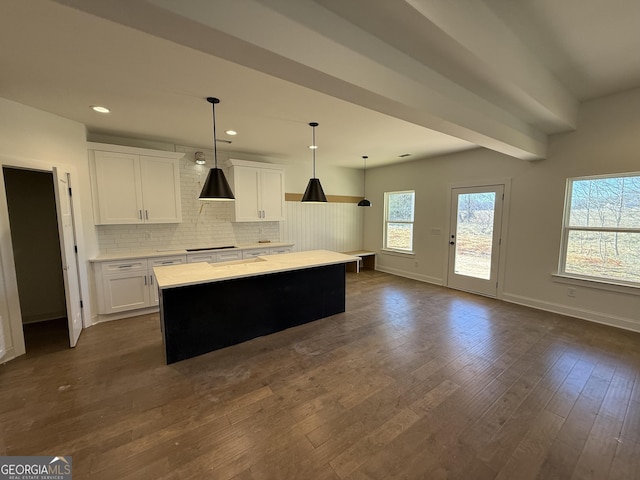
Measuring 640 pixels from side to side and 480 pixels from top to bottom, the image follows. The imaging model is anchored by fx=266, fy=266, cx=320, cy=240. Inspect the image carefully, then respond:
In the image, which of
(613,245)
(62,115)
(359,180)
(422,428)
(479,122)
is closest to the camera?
(422,428)

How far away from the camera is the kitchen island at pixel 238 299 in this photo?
2673mm

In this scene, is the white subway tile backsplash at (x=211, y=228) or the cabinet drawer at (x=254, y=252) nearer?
the white subway tile backsplash at (x=211, y=228)

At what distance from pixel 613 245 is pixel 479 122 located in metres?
2.69

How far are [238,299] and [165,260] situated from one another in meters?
1.71

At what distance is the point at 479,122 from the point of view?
8.54 ft

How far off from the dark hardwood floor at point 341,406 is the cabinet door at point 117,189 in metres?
1.57

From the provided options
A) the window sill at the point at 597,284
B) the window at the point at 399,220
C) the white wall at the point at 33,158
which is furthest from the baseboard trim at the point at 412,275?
the white wall at the point at 33,158

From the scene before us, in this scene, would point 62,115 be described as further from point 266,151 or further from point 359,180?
point 359,180

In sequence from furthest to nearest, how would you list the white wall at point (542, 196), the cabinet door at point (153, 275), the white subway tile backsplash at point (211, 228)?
the white subway tile backsplash at point (211, 228), the cabinet door at point (153, 275), the white wall at point (542, 196)

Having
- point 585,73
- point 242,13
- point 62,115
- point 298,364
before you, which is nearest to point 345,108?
point 242,13

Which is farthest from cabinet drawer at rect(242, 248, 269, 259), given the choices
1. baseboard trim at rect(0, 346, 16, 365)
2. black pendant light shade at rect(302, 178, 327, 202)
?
baseboard trim at rect(0, 346, 16, 365)

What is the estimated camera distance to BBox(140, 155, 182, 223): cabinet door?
13.1 feet

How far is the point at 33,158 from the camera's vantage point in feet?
9.30

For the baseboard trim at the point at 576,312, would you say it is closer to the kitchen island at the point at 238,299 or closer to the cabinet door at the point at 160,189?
the kitchen island at the point at 238,299
